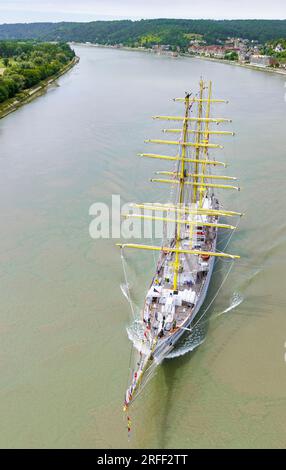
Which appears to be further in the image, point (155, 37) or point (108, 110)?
point (155, 37)

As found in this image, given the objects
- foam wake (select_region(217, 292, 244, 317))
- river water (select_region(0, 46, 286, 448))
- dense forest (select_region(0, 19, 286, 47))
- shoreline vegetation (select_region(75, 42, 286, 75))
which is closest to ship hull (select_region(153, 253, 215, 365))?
river water (select_region(0, 46, 286, 448))

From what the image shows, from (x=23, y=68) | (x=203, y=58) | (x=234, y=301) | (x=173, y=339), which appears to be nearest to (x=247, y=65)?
(x=203, y=58)

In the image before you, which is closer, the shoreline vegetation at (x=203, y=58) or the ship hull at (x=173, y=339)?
the ship hull at (x=173, y=339)

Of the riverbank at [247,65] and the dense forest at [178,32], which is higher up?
the dense forest at [178,32]

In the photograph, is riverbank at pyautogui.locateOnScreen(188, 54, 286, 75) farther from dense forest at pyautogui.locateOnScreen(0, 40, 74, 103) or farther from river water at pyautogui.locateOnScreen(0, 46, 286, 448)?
river water at pyautogui.locateOnScreen(0, 46, 286, 448)

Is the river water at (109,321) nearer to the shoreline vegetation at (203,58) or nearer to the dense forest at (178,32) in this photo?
the shoreline vegetation at (203,58)

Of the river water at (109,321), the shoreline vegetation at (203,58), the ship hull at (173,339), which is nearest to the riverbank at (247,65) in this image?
the shoreline vegetation at (203,58)
